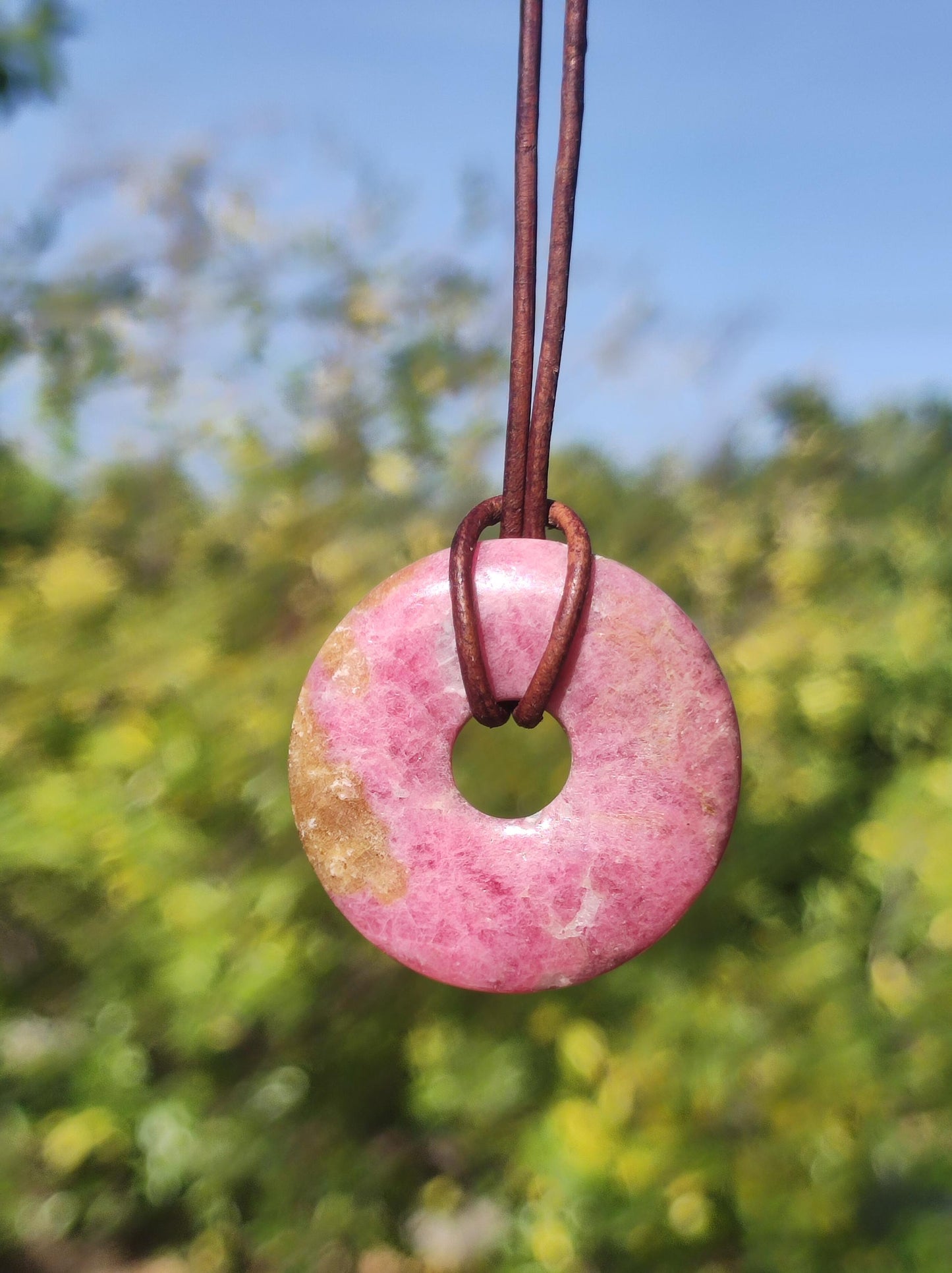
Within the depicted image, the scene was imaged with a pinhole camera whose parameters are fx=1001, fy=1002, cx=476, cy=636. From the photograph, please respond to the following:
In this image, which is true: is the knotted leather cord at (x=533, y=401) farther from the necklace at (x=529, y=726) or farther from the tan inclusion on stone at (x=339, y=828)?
the tan inclusion on stone at (x=339, y=828)

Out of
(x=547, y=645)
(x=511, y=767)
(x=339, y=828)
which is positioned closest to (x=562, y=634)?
(x=547, y=645)

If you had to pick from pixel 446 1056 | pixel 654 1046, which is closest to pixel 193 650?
pixel 446 1056

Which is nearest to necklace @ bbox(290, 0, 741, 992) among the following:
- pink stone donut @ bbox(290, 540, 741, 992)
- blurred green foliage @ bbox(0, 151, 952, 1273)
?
pink stone donut @ bbox(290, 540, 741, 992)

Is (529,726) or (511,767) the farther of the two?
(511,767)

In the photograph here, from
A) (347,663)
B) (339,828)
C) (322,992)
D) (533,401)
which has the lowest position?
(322,992)

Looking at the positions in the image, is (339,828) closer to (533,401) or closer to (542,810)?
(542,810)

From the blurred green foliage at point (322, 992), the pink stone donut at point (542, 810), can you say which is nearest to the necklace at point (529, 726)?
the pink stone donut at point (542, 810)

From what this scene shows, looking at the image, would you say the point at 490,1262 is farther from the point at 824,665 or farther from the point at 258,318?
the point at 258,318
